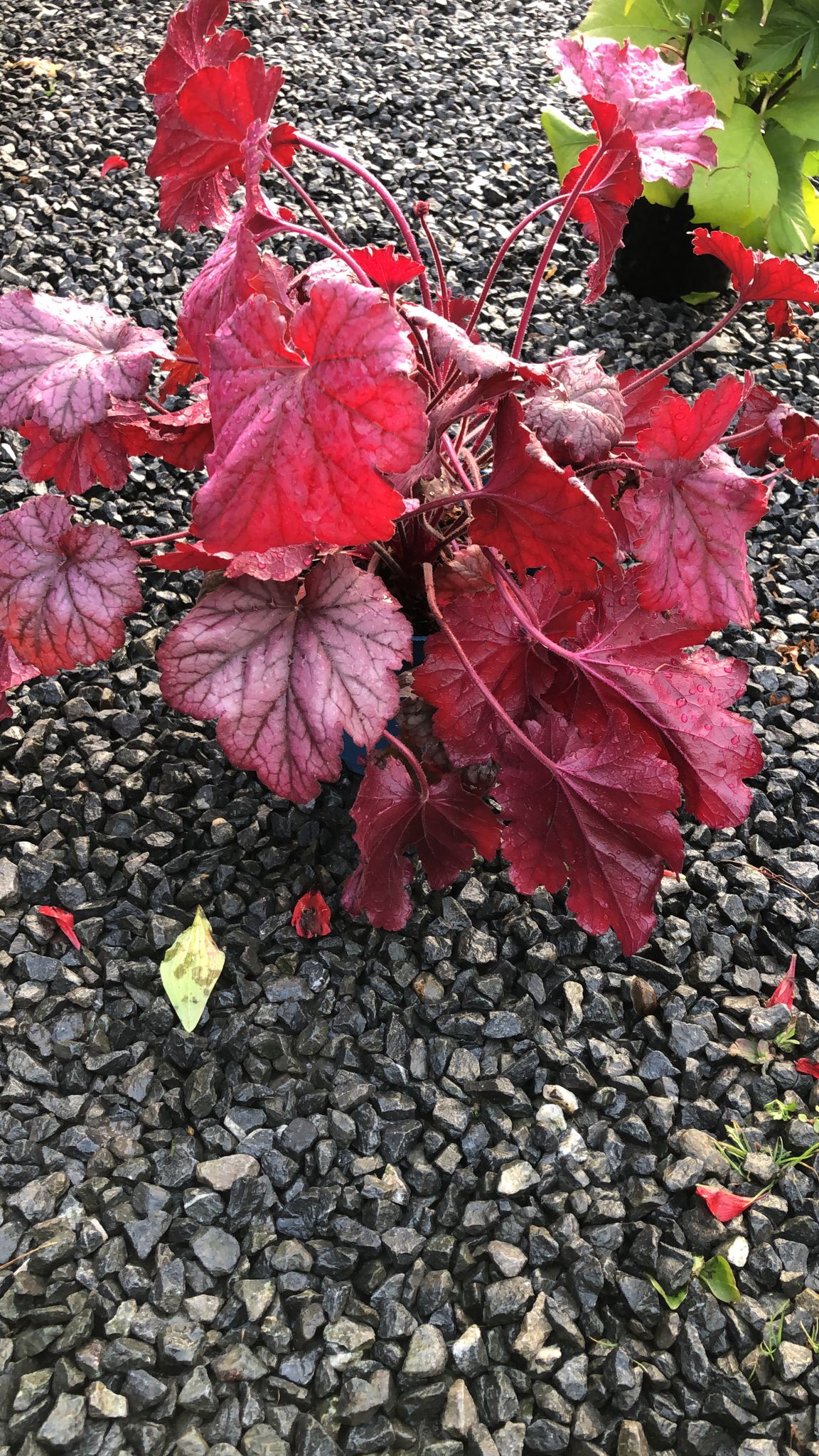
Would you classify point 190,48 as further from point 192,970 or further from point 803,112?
point 803,112

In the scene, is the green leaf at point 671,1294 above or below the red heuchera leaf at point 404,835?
below

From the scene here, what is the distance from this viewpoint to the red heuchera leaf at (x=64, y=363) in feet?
3.78

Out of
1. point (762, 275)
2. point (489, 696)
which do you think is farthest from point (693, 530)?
point (762, 275)

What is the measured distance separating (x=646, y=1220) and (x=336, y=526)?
0.89 meters

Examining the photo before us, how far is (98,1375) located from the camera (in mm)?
1112

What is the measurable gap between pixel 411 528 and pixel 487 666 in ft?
0.84

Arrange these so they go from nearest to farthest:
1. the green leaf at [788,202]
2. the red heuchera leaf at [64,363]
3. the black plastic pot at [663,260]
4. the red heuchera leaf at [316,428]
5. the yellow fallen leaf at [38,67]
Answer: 1. the red heuchera leaf at [316,428]
2. the red heuchera leaf at [64,363]
3. the green leaf at [788,202]
4. the black plastic pot at [663,260]
5. the yellow fallen leaf at [38,67]

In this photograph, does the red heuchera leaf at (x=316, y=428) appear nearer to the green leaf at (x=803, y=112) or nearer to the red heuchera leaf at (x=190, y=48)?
the red heuchera leaf at (x=190, y=48)

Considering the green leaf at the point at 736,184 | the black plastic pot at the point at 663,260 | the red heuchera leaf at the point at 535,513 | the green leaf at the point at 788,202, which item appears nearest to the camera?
the red heuchera leaf at the point at 535,513

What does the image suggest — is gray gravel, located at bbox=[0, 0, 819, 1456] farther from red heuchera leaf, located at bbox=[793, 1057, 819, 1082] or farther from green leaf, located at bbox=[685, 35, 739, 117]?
green leaf, located at bbox=[685, 35, 739, 117]

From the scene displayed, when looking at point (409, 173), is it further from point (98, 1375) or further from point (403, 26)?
point (98, 1375)

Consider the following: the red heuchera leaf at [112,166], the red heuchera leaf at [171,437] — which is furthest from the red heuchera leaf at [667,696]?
the red heuchera leaf at [112,166]

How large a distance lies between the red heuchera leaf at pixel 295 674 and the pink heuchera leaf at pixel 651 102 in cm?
67

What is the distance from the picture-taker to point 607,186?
4.29 feet
